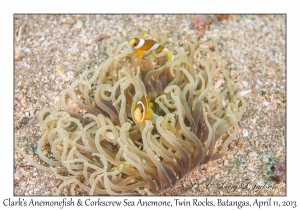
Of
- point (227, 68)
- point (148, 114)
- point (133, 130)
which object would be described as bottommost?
point (133, 130)

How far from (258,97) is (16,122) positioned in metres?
2.20

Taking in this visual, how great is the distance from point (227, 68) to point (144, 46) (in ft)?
2.95

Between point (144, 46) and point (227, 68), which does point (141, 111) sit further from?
point (227, 68)

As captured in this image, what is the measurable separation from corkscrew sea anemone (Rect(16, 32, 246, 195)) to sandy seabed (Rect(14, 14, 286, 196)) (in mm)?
151

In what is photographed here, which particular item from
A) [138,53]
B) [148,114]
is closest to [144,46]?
[138,53]

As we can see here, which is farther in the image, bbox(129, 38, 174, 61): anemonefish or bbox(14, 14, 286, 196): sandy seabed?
bbox(129, 38, 174, 61): anemonefish

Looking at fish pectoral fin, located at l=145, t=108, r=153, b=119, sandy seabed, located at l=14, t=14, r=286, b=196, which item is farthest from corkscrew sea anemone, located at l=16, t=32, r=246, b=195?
sandy seabed, located at l=14, t=14, r=286, b=196

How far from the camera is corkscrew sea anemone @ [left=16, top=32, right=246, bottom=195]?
7.01 feet

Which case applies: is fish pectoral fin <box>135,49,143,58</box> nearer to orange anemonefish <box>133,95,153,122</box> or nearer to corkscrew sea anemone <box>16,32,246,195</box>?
corkscrew sea anemone <box>16,32,246,195</box>

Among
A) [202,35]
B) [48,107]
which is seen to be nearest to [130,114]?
[48,107]

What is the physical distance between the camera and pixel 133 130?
7.61 feet

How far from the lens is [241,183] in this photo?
2.40m

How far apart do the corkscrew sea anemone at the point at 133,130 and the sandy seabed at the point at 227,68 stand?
15cm

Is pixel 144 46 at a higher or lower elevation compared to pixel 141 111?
higher
